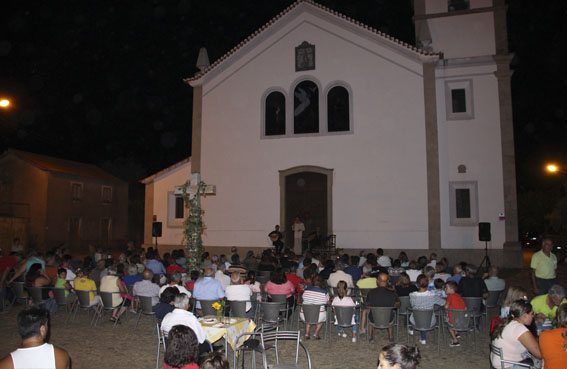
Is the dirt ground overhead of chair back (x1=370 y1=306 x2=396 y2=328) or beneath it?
beneath

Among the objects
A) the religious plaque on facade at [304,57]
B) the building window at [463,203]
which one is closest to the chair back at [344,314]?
the building window at [463,203]

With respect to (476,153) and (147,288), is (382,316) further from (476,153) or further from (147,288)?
(476,153)

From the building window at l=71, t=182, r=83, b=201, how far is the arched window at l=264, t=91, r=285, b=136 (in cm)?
1745

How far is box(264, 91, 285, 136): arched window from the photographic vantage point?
20.0 m

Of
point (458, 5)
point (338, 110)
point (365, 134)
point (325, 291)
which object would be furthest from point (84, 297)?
point (458, 5)

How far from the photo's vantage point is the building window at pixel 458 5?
1955 centimetres

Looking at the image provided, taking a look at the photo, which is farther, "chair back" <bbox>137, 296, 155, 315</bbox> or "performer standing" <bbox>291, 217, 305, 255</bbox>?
"performer standing" <bbox>291, 217, 305, 255</bbox>

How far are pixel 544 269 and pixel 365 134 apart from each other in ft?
34.6

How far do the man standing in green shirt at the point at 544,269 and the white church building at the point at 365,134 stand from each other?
833cm

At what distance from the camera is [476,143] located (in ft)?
59.7

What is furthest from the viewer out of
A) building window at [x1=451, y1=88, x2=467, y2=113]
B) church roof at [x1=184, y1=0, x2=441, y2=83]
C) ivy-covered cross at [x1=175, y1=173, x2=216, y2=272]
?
building window at [x1=451, y1=88, x2=467, y2=113]

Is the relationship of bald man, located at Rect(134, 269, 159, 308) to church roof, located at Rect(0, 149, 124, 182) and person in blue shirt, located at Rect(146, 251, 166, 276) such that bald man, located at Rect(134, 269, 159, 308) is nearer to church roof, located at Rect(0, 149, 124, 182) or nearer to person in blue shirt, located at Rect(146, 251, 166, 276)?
person in blue shirt, located at Rect(146, 251, 166, 276)

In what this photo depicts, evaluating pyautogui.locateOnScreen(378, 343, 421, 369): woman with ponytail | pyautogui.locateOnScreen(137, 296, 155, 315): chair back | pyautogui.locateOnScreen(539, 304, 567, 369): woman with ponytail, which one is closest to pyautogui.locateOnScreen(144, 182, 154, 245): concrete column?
pyautogui.locateOnScreen(137, 296, 155, 315): chair back

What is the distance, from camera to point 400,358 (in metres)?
3.40
